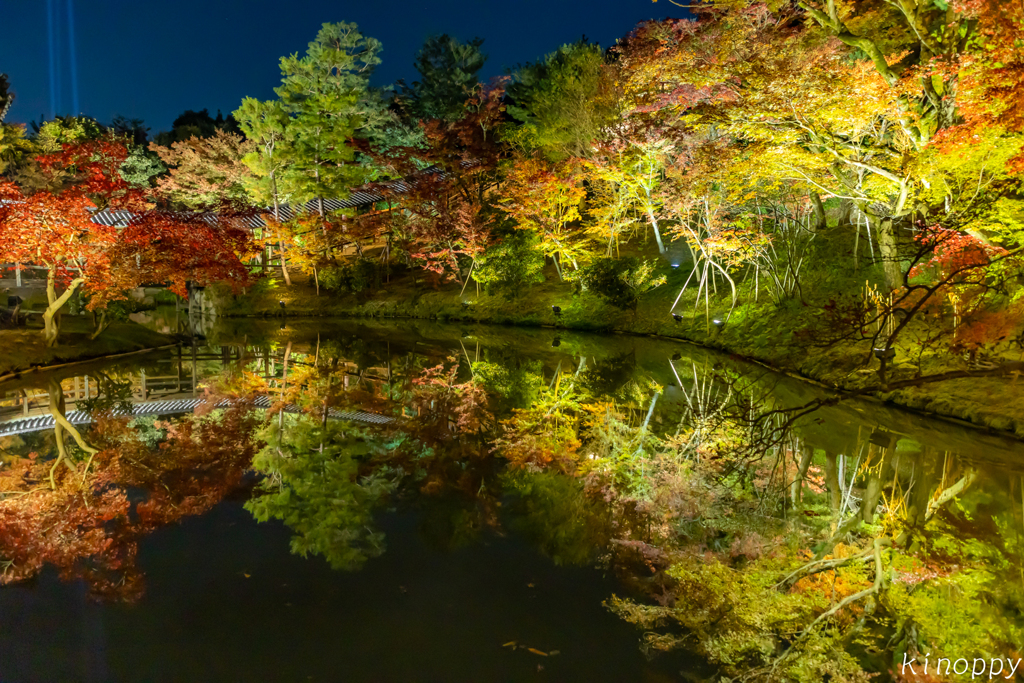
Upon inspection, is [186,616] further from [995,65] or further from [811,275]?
[811,275]

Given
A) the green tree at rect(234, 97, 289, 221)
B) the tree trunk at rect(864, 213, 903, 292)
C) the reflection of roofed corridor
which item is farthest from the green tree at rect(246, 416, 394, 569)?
the green tree at rect(234, 97, 289, 221)

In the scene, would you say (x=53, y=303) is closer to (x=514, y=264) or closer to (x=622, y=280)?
(x=514, y=264)

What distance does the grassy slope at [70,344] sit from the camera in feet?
35.4

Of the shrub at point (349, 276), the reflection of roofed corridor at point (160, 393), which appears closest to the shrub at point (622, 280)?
the reflection of roofed corridor at point (160, 393)

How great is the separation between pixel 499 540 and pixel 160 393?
7.88 m

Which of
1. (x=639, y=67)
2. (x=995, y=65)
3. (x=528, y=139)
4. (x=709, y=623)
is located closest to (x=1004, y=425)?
(x=995, y=65)

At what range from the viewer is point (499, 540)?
434cm

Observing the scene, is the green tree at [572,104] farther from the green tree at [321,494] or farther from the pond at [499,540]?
the green tree at [321,494]

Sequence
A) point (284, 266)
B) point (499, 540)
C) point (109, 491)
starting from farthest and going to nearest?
point (284, 266) < point (109, 491) < point (499, 540)

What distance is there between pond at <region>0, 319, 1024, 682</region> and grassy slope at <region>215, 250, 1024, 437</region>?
0.63 m

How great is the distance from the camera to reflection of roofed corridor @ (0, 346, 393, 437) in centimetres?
778

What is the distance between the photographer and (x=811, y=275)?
14.6 meters

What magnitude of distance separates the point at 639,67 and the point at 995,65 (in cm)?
668

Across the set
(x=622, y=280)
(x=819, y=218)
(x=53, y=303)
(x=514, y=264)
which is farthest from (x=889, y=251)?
(x=53, y=303)
